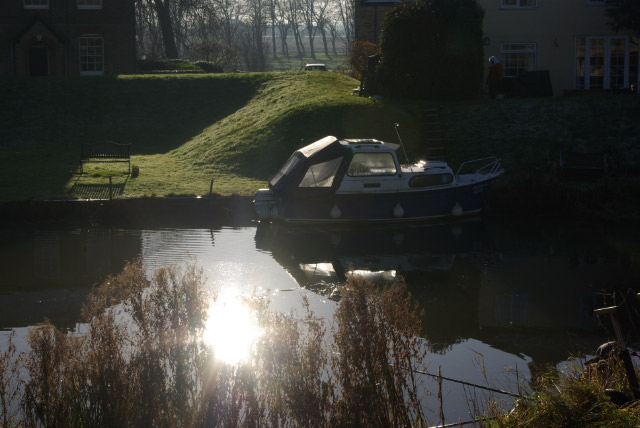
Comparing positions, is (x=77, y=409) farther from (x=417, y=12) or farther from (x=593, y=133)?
(x=417, y=12)

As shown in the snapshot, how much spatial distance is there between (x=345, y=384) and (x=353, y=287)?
2.79 feet

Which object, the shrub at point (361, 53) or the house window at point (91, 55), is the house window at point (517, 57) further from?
the house window at point (91, 55)

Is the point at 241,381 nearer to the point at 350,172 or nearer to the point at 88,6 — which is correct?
the point at 350,172

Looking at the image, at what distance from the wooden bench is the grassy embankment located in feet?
1.51

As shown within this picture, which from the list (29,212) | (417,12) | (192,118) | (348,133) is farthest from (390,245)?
(192,118)

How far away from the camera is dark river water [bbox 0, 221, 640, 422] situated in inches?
389

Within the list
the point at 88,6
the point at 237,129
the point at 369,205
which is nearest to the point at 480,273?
the point at 369,205

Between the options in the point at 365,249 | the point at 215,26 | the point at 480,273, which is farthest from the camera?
the point at 215,26

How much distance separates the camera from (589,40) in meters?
33.5

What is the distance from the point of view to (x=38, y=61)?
1738 inches

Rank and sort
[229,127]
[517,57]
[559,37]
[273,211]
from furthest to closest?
[517,57] < [559,37] < [229,127] < [273,211]

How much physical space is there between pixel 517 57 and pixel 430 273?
22.3 metres

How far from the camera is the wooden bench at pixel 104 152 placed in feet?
86.1

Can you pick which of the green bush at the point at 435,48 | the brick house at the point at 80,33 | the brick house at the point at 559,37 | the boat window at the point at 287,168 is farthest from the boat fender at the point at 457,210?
the brick house at the point at 80,33
